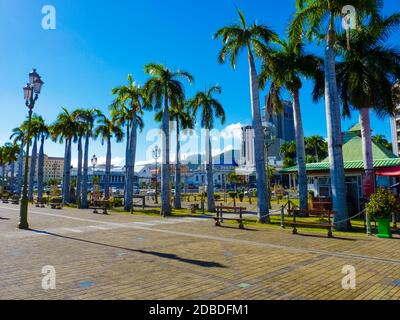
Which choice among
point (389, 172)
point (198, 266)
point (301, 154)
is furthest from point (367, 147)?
point (198, 266)

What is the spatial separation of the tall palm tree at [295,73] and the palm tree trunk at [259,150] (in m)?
1.82

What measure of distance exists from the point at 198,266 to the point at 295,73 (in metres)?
18.2

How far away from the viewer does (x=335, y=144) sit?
15320 millimetres

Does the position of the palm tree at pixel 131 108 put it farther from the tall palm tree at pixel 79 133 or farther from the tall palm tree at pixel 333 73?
the tall palm tree at pixel 333 73

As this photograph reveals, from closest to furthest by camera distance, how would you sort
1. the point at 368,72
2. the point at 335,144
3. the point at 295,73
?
1. the point at 335,144
2. the point at 368,72
3. the point at 295,73

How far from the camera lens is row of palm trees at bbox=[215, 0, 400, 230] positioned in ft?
50.5

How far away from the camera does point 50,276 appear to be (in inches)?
271

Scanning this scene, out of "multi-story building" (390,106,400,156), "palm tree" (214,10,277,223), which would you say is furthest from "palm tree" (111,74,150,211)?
"multi-story building" (390,106,400,156)

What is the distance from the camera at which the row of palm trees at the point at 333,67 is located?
15.4 m

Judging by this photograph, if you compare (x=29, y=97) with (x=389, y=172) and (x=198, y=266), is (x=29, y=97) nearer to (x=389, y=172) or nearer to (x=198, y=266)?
(x=198, y=266)

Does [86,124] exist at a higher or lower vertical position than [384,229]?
higher

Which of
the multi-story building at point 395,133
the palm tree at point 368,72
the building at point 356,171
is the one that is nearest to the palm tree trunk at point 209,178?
the building at point 356,171

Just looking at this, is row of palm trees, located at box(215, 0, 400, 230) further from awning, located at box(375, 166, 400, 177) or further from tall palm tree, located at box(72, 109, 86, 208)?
tall palm tree, located at box(72, 109, 86, 208)
